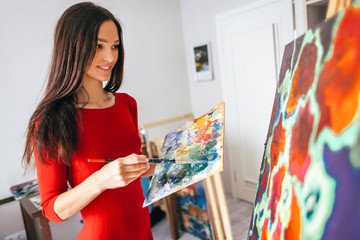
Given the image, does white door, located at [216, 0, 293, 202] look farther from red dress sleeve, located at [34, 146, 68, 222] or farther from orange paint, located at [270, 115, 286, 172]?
red dress sleeve, located at [34, 146, 68, 222]

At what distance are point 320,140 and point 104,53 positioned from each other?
69 centimetres

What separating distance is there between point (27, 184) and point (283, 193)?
2.07 metres

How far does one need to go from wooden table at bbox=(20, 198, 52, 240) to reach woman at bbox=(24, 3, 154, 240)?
960 mm

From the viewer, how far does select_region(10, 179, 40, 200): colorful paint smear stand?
198cm

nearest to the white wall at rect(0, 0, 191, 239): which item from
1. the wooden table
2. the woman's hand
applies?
the wooden table

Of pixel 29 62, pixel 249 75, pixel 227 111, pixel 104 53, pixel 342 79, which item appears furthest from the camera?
pixel 227 111

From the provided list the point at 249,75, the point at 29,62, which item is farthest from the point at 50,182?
the point at 249,75

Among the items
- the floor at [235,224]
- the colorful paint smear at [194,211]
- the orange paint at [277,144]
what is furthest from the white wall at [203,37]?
the orange paint at [277,144]

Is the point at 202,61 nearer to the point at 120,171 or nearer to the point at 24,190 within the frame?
the point at 24,190

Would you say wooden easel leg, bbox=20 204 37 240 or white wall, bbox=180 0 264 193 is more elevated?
white wall, bbox=180 0 264 193

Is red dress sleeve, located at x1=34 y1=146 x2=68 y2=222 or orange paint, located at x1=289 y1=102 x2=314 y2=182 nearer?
orange paint, located at x1=289 y1=102 x2=314 y2=182

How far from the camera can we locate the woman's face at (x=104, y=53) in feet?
2.78

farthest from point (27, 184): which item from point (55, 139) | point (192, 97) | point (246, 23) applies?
point (246, 23)

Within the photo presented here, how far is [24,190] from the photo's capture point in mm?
2021
